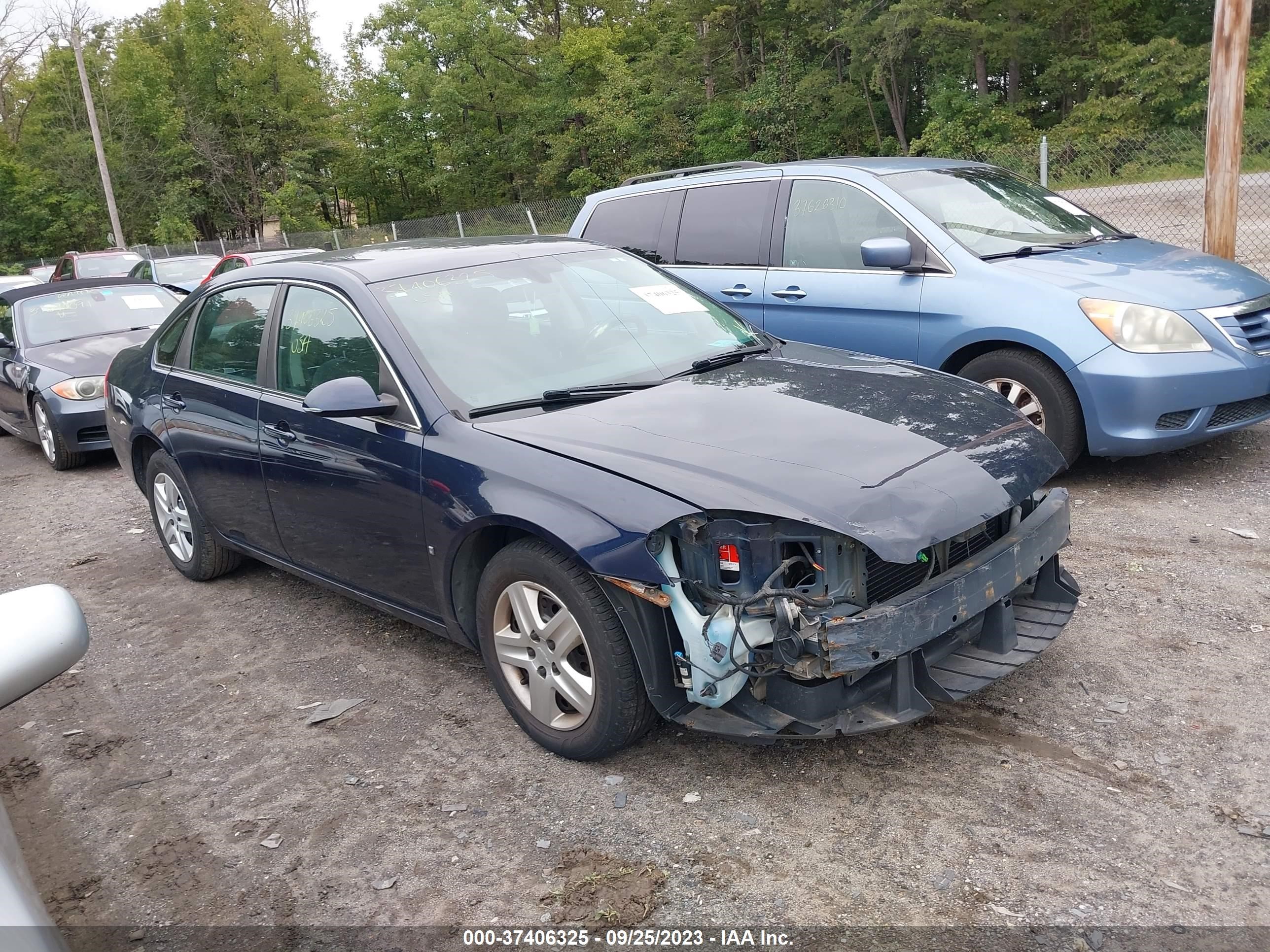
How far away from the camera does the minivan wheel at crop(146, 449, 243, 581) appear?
548 centimetres

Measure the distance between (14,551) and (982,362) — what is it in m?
6.20

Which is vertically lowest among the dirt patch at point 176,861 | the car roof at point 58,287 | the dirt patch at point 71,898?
the dirt patch at point 71,898

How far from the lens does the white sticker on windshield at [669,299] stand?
455cm

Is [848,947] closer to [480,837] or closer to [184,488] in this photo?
[480,837]

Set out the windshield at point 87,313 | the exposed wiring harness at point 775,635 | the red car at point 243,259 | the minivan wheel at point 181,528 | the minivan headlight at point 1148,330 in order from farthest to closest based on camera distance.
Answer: the red car at point 243,259 → the windshield at point 87,313 → the minivan wheel at point 181,528 → the minivan headlight at point 1148,330 → the exposed wiring harness at point 775,635

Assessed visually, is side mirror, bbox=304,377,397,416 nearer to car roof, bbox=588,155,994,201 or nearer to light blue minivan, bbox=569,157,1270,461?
light blue minivan, bbox=569,157,1270,461

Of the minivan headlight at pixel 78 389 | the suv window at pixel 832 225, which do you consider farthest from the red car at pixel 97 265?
the suv window at pixel 832 225

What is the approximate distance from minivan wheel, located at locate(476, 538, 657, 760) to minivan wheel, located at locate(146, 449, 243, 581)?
2345 mm

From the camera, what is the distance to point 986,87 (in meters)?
32.5

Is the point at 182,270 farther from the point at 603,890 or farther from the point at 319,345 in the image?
the point at 603,890

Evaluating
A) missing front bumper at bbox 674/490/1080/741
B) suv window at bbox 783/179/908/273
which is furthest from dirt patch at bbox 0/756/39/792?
suv window at bbox 783/179/908/273

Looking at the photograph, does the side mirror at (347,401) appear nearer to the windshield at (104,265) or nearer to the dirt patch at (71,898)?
the dirt patch at (71,898)

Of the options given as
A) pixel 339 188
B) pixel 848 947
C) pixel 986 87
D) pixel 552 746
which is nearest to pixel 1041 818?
pixel 848 947

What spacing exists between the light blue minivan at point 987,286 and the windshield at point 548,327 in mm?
1799
